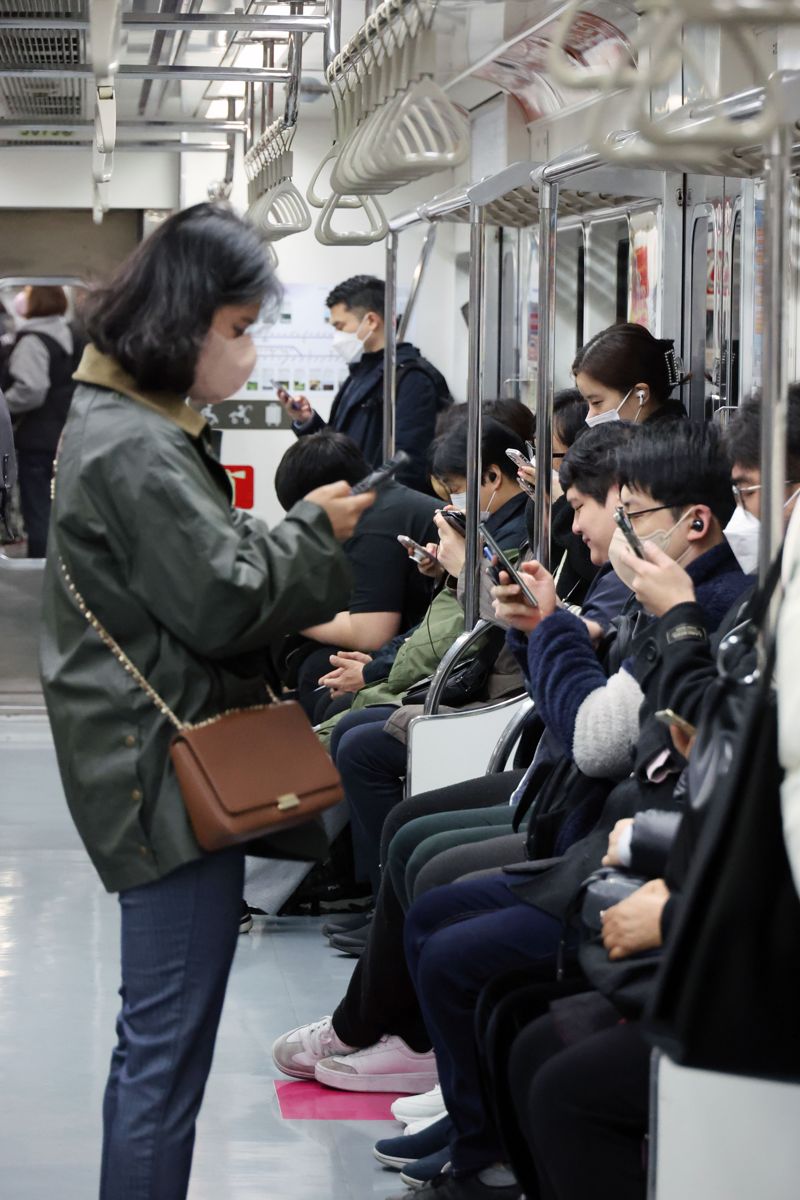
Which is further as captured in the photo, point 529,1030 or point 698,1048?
point 529,1030

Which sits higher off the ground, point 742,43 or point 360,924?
point 742,43

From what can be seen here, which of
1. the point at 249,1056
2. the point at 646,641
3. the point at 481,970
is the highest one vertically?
the point at 646,641

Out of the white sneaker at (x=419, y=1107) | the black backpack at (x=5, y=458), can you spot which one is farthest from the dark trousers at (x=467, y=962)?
the black backpack at (x=5, y=458)

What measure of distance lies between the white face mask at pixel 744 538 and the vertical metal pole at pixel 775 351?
60 cm

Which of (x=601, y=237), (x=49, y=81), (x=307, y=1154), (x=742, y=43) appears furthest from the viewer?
(x=49, y=81)

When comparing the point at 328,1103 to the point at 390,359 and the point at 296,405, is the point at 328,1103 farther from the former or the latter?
the point at 296,405

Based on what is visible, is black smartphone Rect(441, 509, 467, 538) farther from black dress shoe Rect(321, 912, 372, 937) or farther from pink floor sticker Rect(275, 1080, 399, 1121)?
pink floor sticker Rect(275, 1080, 399, 1121)

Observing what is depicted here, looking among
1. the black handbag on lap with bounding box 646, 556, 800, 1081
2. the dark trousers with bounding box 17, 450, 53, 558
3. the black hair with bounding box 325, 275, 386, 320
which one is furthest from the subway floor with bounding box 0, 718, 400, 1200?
the dark trousers with bounding box 17, 450, 53, 558

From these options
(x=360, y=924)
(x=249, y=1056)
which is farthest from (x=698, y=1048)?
(x=360, y=924)

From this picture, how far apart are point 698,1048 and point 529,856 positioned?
3.76ft

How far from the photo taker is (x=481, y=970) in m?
2.62

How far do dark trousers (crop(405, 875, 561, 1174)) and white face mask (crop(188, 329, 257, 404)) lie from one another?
98cm

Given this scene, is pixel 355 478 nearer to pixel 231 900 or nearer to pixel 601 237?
pixel 601 237

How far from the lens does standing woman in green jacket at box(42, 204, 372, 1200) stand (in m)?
2.15
